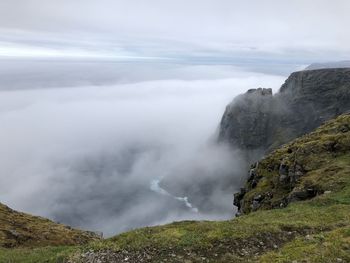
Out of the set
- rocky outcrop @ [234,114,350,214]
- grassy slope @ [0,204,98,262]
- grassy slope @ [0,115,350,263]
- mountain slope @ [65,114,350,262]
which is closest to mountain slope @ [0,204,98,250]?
grassy slope @ [0,204,98,262]

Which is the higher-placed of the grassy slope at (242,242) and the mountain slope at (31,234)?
the grassy slope at (242,242)

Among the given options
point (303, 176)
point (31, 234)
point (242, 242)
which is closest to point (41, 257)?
point (242, 242)

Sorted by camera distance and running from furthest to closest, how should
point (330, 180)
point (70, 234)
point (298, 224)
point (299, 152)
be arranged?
point (299, 152) → point (70, 234) → point (330, 180) → point (298, 224)

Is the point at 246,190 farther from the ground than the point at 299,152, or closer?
closer

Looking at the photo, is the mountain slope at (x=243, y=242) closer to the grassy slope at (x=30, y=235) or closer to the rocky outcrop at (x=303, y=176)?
the rocky outcrop at (x=303, y=176)

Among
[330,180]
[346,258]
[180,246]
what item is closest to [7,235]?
[180,246]

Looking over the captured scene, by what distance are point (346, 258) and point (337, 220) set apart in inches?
521

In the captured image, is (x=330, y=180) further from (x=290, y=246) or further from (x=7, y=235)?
(x=7, y=235)

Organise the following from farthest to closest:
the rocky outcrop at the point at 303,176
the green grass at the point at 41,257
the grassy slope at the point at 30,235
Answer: the grassy slope at the point at 30,235, the rocky outcrop at the point at 303,176, the green grass at the point at 41,257

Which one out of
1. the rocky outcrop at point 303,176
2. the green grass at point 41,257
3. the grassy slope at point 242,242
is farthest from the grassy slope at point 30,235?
the rocky outcrop at point 303,176

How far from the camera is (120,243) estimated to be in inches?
1315

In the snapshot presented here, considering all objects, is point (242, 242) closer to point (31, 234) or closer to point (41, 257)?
point (41, 257)

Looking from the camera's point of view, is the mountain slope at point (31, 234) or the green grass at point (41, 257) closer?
the green grass at point (41, 257)

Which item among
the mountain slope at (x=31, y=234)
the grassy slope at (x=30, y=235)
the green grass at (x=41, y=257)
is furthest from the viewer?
the mountain slope at (x=31, y=234)
